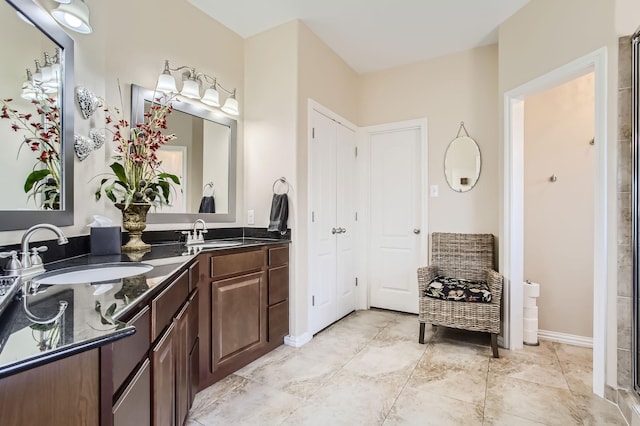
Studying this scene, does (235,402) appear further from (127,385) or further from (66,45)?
(66,45)

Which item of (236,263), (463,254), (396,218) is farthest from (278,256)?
(463,254)

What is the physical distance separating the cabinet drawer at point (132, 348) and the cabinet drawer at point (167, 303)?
0.16 ft

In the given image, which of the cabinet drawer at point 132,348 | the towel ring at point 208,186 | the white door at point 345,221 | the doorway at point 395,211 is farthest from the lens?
the doorway at point 395,211

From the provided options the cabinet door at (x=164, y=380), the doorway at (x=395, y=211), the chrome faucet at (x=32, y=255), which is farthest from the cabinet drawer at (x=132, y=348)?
the doorway at (x=395, y=211)

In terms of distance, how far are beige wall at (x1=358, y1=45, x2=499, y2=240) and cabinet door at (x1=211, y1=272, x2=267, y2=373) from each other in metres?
1.97

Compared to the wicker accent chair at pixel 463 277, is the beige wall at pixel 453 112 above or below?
above

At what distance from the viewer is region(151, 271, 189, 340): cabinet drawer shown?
3.55ft

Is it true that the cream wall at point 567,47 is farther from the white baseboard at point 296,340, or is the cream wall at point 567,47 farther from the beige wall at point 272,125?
the white baseboard at point 296,340

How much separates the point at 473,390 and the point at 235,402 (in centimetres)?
143

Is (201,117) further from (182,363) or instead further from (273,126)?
(182,363)

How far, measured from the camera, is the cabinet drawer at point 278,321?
2.45m

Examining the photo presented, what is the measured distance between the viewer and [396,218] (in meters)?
3.57

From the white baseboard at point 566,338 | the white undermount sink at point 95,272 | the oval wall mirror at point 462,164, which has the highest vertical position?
the oval wall mirror at point 462,164

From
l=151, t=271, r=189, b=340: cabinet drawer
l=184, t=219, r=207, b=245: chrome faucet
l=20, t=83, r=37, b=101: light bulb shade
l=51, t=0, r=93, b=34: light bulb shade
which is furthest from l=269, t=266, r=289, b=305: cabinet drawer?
l=51, t=0, r=93, b=34: light bulb shade
